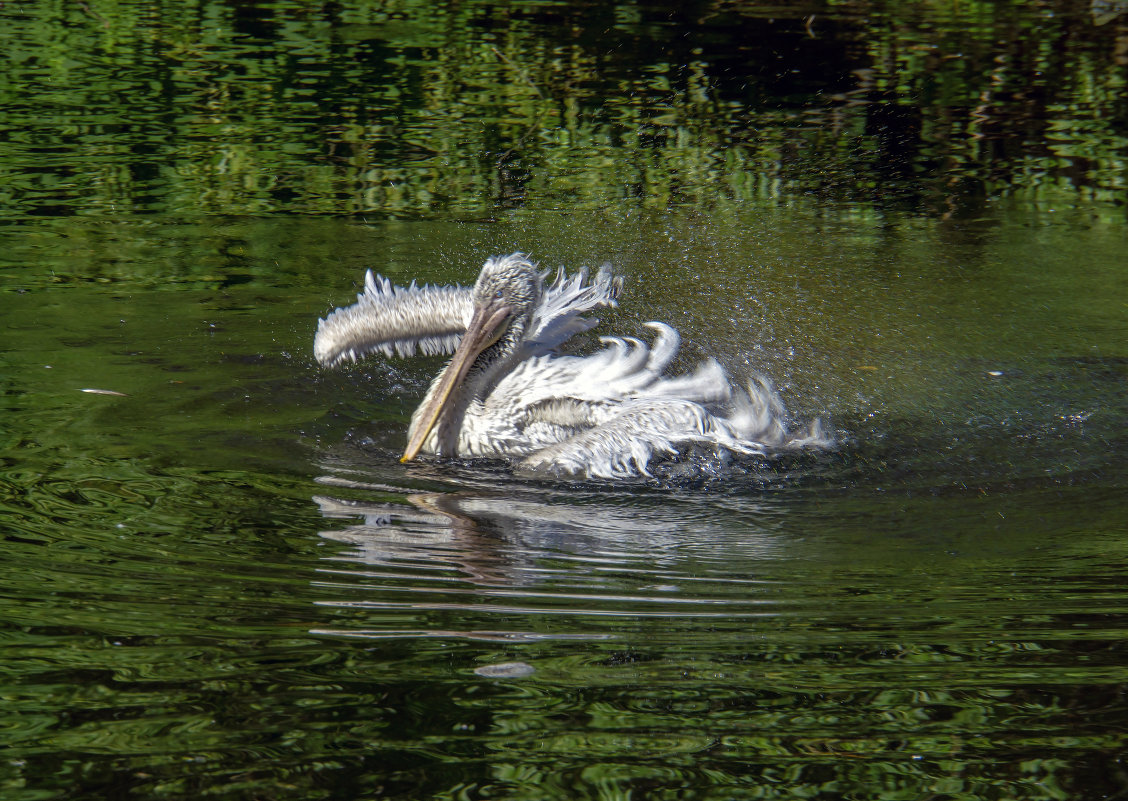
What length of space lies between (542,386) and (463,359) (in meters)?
0.35

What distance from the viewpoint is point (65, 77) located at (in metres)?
11.5

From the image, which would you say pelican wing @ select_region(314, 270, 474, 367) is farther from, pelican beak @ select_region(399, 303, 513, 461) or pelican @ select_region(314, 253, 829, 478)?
pelican beak @ select_region(399, 303, 513, 461)

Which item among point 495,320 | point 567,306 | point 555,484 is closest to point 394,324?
point 495,320

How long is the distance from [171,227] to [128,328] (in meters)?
2.25

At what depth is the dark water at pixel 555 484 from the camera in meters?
2.83

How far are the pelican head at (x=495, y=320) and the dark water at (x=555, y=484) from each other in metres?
0.38

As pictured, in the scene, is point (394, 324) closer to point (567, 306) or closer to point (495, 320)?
point (495, 320)

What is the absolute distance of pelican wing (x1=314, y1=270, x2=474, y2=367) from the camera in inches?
232

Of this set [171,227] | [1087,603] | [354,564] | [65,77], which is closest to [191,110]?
[65,77]

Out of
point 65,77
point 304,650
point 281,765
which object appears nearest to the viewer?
point 281,765

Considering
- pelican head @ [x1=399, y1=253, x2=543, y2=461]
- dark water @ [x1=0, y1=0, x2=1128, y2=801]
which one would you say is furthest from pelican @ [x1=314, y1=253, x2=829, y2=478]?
dark water @ [x1=0, y1=0, x2=1128, y2=801]

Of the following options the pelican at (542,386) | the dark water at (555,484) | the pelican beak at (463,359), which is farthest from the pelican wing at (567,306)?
the dark water at (555,484)

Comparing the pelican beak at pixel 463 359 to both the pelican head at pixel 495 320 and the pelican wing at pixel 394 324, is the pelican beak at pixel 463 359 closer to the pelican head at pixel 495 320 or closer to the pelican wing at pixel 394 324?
the pelican head at pixel 495 320

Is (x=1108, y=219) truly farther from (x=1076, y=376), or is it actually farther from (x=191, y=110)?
(x=191, y=110)
